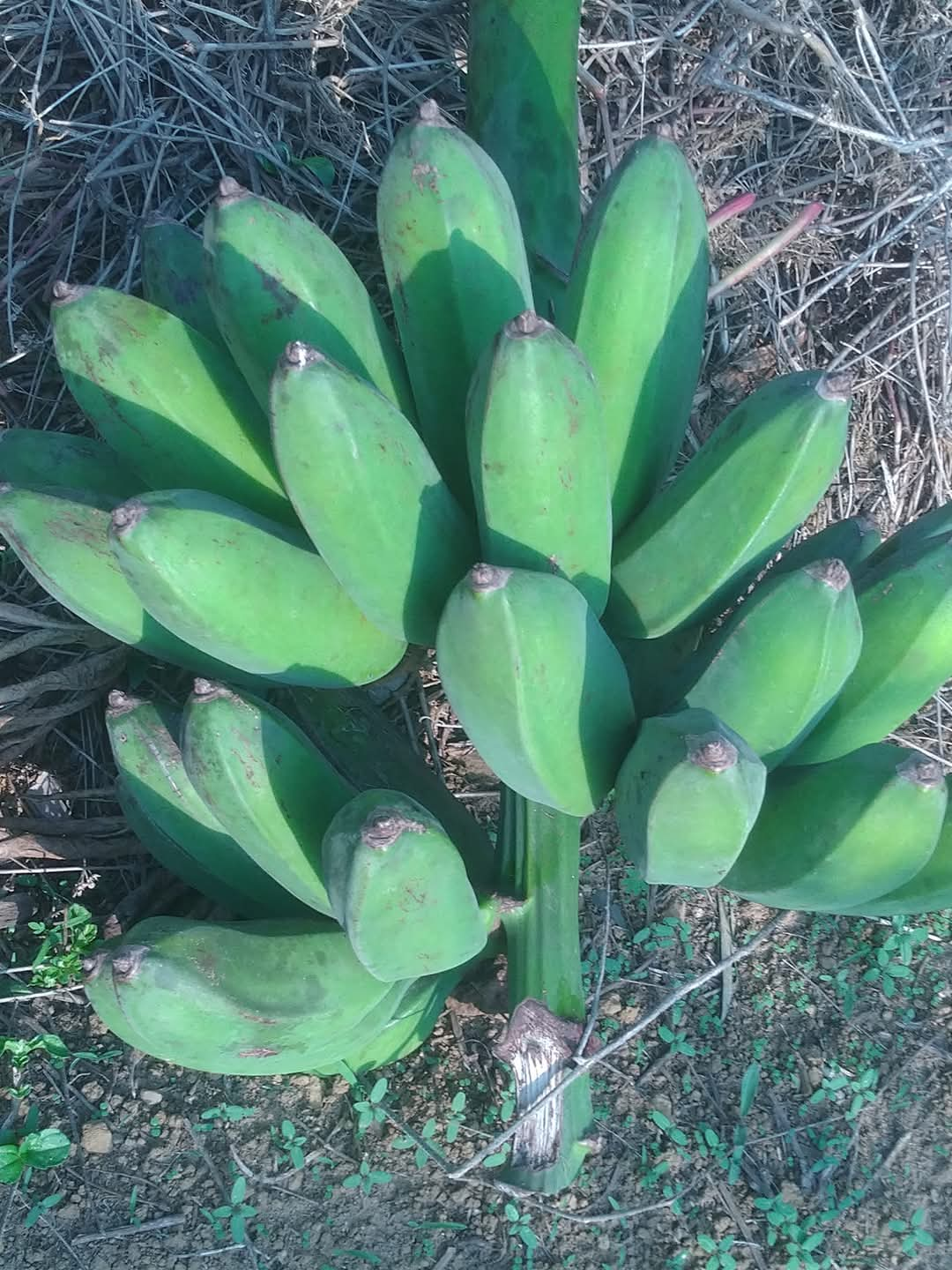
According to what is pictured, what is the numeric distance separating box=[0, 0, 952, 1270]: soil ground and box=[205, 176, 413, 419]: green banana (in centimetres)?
84

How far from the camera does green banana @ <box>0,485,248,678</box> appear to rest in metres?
1.38

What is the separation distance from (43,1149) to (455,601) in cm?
107

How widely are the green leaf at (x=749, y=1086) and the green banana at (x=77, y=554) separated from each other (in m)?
0.97

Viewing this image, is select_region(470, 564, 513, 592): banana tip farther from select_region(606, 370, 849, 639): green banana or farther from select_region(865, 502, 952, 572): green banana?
select_region(865, 502, 952, 572): green banana

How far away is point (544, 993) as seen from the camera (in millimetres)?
1416

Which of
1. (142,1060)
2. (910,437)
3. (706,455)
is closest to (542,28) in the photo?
(706,455)

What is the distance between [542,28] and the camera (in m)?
1.90

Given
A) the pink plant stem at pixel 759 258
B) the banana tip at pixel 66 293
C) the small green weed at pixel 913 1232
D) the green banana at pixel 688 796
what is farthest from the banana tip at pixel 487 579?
the pink plant stem at pixel 759 258

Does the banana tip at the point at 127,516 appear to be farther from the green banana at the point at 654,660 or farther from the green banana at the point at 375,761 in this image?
the green banana at the point at 654,660

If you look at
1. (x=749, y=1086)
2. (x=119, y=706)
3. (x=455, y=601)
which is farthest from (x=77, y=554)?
(x=749, y=1086)

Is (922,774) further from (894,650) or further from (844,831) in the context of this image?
(894,650)

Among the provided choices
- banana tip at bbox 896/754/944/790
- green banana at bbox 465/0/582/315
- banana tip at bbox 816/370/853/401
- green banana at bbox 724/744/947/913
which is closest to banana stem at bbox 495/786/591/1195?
green banana at bbox 724/744/947/913

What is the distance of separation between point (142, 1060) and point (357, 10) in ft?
7.20

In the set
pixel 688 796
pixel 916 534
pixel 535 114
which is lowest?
pixel 688 796
